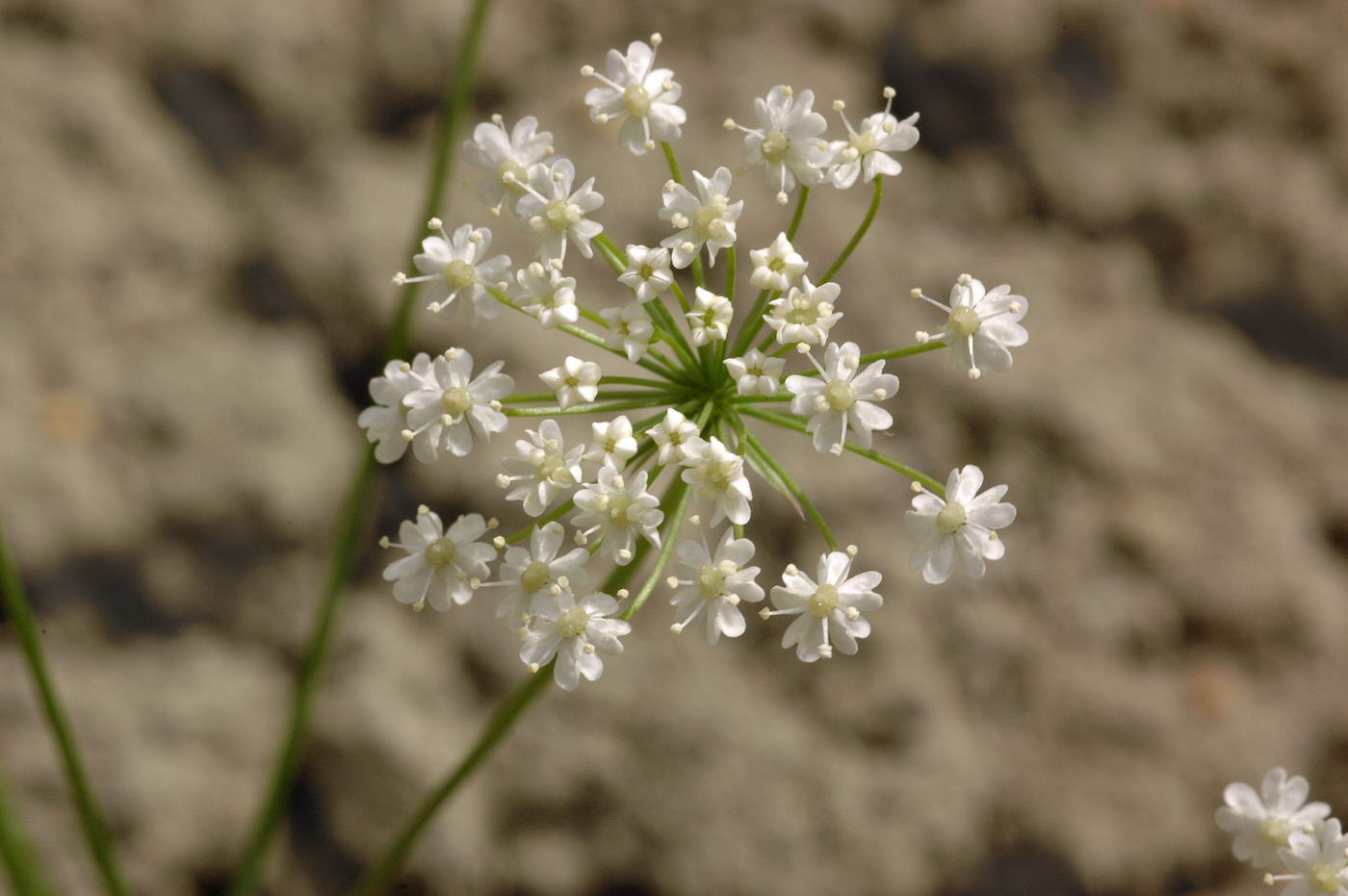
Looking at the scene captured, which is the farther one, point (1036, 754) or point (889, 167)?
point (1036, 754)

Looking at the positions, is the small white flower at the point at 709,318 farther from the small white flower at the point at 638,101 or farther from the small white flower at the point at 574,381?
the small white flower at the point at 638,101

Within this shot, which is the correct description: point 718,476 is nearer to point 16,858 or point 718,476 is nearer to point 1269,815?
point 1269,815

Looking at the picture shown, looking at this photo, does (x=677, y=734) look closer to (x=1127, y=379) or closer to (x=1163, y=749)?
(x=1163, y=749)

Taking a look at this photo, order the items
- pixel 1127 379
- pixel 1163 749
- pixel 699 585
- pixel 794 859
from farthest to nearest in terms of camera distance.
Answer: pixel 1127 379, pixel 1163 749, pixel 794 859, pixel 699 585

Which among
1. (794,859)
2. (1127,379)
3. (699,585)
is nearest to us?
(699,585)

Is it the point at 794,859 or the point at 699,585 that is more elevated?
the point at 699,585

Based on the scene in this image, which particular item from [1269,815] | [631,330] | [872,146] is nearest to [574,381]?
[631,330]

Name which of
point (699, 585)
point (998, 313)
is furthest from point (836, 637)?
point (998, 313)

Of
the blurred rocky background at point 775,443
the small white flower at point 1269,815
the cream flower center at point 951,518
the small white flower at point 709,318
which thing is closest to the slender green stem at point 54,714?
the blurred rocky background at point 775,443
